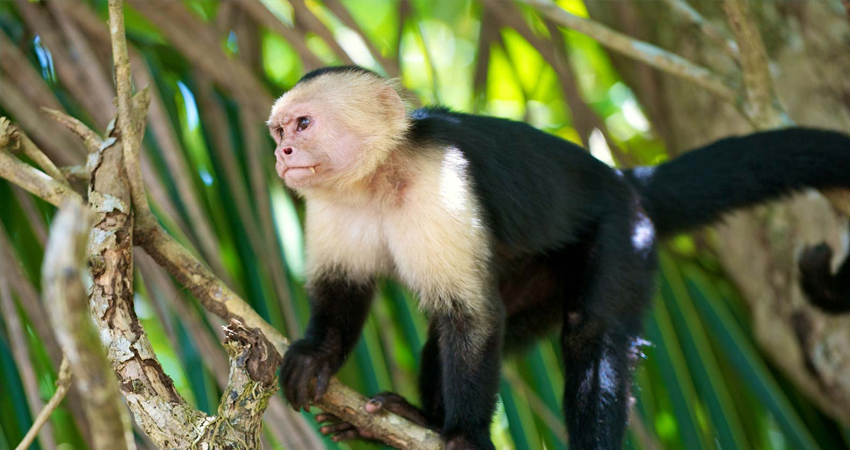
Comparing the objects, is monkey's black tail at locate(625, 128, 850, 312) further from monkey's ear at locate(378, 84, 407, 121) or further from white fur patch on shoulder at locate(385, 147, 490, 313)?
monkey's ear at locate(378, 84, 407, 121)

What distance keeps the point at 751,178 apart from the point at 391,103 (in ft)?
5.05

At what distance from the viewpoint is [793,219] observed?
4086mm

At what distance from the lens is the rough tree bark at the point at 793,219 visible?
393 centimetres

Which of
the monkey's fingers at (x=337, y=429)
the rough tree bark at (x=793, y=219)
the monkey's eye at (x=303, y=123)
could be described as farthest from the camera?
the rough tree bark at (x=793, y=219)

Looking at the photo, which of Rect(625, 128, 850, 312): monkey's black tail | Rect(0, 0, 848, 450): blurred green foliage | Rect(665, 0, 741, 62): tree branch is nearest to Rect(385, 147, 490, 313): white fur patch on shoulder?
Rect(0, 0, 848, 450): blurred green foliage

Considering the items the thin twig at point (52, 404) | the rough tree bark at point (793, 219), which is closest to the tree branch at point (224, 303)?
the thin twig at point (52, 404)

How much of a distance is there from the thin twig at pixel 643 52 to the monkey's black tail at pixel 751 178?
0.80 feet

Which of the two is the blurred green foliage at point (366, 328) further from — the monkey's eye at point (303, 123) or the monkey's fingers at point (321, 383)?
the monkey's eye at point (303, 123)

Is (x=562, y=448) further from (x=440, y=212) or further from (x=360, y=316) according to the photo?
(x=440, y=212)

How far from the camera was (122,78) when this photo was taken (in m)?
2.50

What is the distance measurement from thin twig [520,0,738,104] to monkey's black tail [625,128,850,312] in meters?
0.24

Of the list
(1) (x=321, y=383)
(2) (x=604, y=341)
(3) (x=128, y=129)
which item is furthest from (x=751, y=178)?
(3) (x=128, y=129)

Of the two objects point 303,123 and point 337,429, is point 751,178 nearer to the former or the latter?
point 303,123

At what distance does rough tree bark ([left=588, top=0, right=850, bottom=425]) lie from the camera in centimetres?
393
